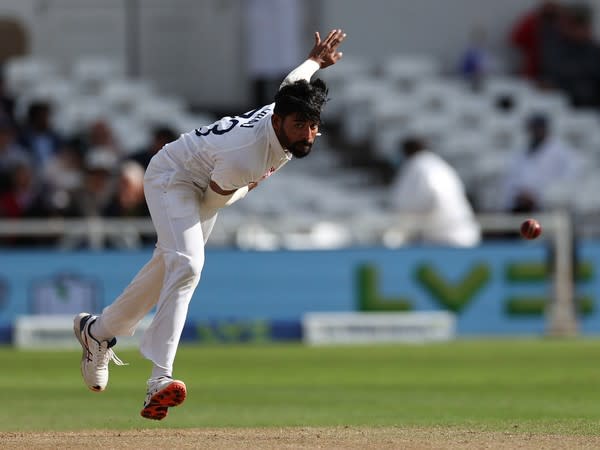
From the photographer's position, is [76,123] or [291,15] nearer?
[76,123]

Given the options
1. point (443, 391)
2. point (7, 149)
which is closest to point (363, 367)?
point (443, 391)

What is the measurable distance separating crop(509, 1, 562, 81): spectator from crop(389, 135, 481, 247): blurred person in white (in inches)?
242

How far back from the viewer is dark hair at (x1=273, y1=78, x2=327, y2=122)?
7783mm

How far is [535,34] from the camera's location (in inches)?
869

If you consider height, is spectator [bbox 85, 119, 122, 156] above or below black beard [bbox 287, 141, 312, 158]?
below

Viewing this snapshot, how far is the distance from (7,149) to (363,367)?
18.7ft

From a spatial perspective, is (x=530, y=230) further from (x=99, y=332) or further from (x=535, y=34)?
(x=535, y=34)

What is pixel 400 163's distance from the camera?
19734 millimetres

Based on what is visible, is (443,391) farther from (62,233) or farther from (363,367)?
(62,233)

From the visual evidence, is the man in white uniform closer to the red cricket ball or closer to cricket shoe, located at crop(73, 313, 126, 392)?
cricket shoe, located at crop(73, 313, 126, 392)

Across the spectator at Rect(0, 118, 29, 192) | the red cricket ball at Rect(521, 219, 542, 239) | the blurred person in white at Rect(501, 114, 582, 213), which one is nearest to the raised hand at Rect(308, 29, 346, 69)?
the red cricket ball at Rect(521, 219, 542, 239)

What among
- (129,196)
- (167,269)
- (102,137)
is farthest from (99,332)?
(102,137)

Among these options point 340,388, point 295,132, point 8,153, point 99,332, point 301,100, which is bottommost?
point 340,388

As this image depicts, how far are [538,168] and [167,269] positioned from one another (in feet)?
35.7
